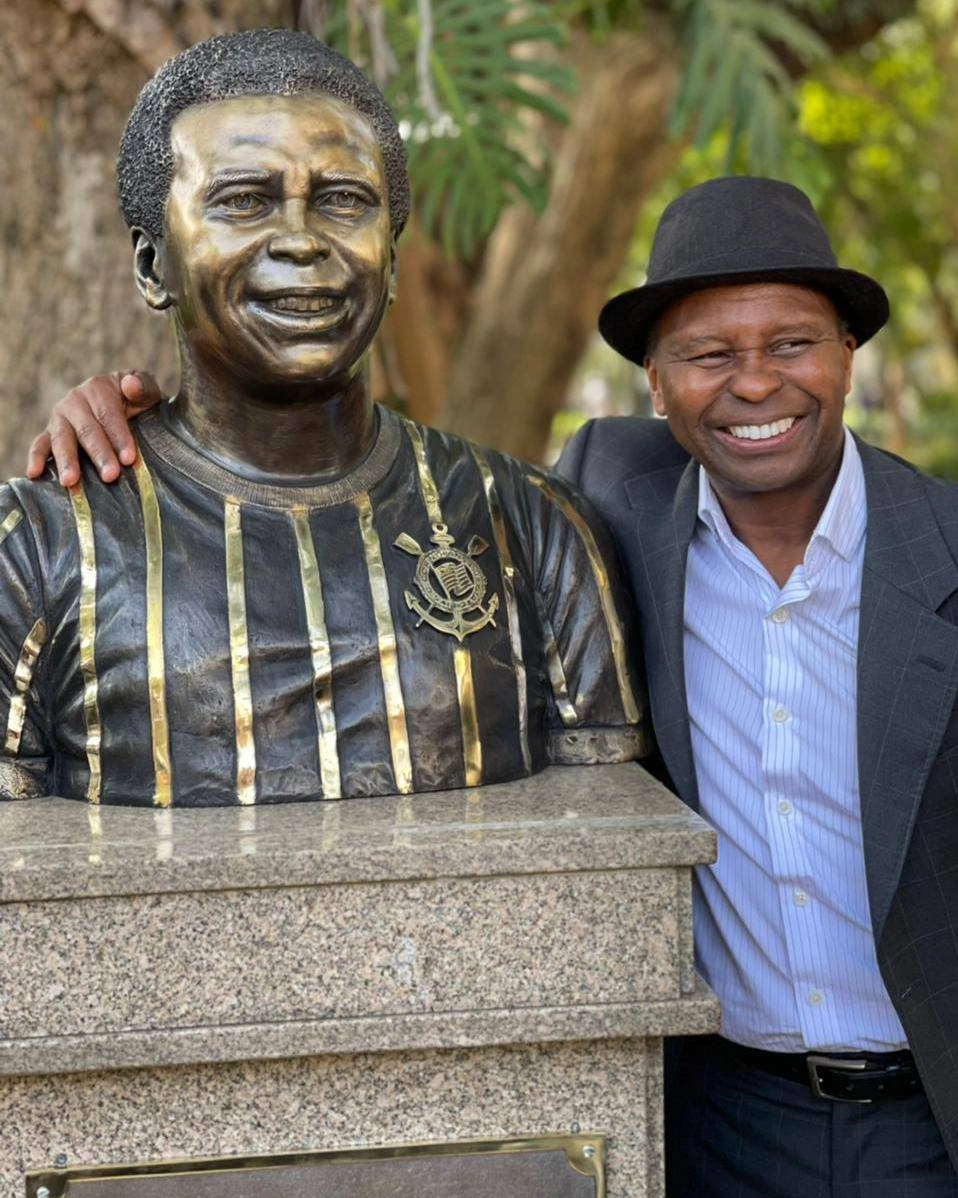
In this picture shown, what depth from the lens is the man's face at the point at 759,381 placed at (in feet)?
9.74

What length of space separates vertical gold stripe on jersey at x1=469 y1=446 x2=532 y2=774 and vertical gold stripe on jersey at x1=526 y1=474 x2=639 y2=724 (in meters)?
0.11

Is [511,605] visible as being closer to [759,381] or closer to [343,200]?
[759,381]

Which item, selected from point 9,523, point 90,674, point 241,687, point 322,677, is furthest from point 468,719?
point 9,523

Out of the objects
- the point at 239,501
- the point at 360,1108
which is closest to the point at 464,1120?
the point at 360,1108

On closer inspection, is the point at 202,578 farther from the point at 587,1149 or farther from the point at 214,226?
the point at 587,1149

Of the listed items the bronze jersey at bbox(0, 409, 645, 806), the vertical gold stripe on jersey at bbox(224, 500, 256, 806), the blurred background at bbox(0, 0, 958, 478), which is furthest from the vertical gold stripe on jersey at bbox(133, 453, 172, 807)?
the blurred background at bbox(0, 0, 958, 478)

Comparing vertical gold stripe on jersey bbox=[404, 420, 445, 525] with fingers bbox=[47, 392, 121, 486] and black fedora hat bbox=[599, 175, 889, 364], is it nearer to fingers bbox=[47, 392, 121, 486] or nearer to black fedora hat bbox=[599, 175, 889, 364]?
black fedora hat bbox=[599, 175, 889, 364]

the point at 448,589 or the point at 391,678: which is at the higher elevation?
the point at 448,589

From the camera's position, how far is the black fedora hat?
293 centimetres

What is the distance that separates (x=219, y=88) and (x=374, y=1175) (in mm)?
1764

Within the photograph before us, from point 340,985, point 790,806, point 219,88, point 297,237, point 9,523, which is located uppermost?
point 219,88

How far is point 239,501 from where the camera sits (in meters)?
2.92

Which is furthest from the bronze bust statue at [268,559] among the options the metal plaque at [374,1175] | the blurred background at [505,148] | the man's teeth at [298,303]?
the blurred background at [505,148]

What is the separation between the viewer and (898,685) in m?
2.85
